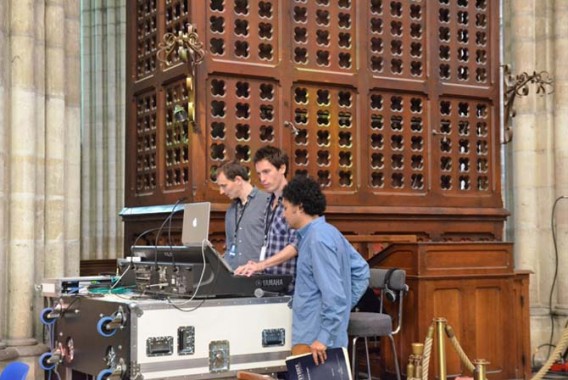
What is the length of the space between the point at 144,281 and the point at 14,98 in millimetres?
2551

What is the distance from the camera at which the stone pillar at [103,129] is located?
13.1 m

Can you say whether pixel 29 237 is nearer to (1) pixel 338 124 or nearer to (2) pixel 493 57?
(1) pixel 338 124

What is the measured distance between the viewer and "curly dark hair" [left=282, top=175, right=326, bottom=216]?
16.1ft

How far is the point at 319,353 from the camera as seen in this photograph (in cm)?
468

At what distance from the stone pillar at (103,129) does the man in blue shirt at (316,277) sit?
8.39m

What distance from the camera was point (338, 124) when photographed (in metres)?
7.86

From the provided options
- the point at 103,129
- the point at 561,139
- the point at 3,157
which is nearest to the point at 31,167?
the point at 3,157

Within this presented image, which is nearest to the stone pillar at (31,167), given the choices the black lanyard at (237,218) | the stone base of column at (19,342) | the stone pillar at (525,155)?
the stone base of column at (19,342)

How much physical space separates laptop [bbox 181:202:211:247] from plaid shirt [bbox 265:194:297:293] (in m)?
0.64

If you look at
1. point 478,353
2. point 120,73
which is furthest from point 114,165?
point 478,353

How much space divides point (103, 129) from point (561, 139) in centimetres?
674

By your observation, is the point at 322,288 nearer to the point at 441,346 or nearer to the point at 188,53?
the point at 441,346

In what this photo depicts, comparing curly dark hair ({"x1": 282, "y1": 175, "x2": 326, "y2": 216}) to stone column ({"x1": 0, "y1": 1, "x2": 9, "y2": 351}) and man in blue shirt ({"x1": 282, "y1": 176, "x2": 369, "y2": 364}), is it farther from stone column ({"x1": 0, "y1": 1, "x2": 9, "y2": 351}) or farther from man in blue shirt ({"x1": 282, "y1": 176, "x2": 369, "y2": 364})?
stone column ({"x1": 0, "y1": 1, "x2": 9, "y2": 351})

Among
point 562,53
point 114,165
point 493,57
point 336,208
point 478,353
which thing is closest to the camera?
point 478,353
